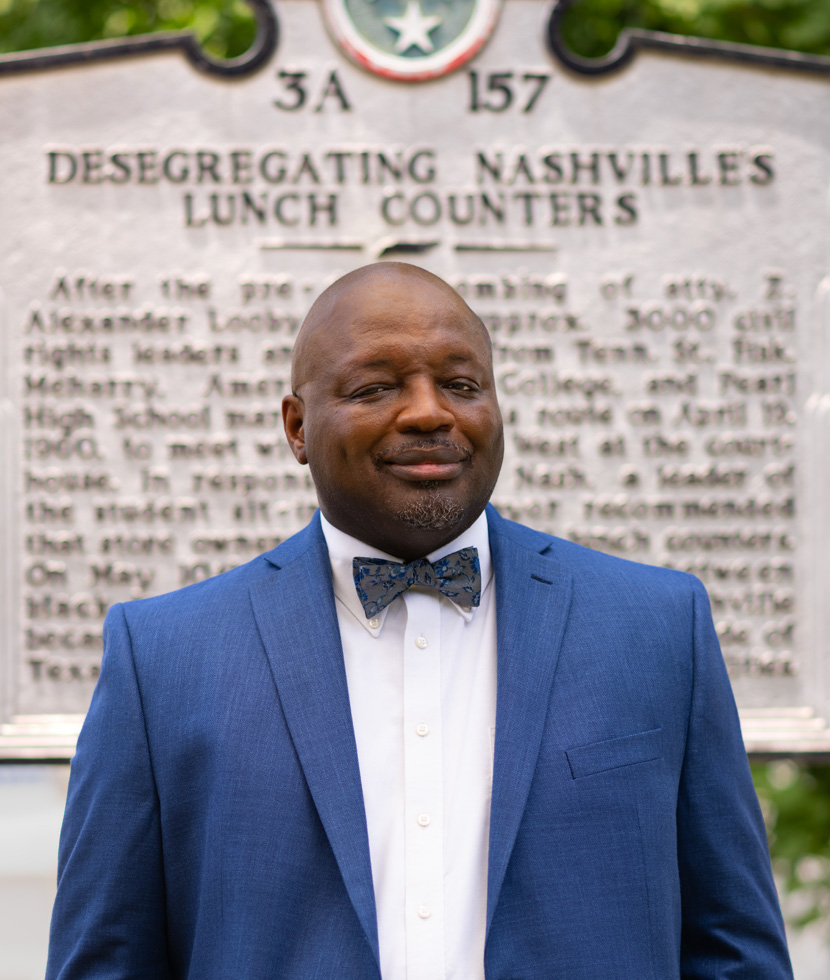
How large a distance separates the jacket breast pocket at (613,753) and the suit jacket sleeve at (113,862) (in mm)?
885

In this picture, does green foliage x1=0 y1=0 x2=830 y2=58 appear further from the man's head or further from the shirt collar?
the shirt collar

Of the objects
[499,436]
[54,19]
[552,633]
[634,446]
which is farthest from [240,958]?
[54,19]

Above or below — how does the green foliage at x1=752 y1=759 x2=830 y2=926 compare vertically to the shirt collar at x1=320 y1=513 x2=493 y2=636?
below

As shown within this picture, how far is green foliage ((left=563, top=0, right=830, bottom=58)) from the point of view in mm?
4684

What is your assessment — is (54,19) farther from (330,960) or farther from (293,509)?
(330,960)

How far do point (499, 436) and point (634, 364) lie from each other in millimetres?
2010

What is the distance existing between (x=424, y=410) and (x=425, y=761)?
2.35 feet

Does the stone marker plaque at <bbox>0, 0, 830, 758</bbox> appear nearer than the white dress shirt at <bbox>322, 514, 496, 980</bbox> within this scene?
No

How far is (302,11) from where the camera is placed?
4.09m

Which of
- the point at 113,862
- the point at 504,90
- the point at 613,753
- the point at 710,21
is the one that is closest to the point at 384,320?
the point at 613,753

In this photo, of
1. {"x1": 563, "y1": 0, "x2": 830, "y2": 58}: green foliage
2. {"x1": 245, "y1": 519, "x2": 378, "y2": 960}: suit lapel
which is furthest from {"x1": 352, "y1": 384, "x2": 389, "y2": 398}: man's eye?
{"x1": 563, "y1": 0, "x2": 830, "y2": 58}: green foliage

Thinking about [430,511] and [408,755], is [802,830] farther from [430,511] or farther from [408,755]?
[430,511]

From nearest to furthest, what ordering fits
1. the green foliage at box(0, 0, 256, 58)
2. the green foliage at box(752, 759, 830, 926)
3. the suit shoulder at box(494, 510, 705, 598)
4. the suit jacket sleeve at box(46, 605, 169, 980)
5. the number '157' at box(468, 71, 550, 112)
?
the suit jacket sleeve at box(46, 605, 169, 980) → the suit shoulder at box(494, 510, 705, 598) → the number '157' at box(468, 71, 550, 112) → the green foliage at box(752, 759, 830, 926) → the green foliage at box(0, 0, 256, 58)

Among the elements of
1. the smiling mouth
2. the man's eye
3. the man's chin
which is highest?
the man's eye
